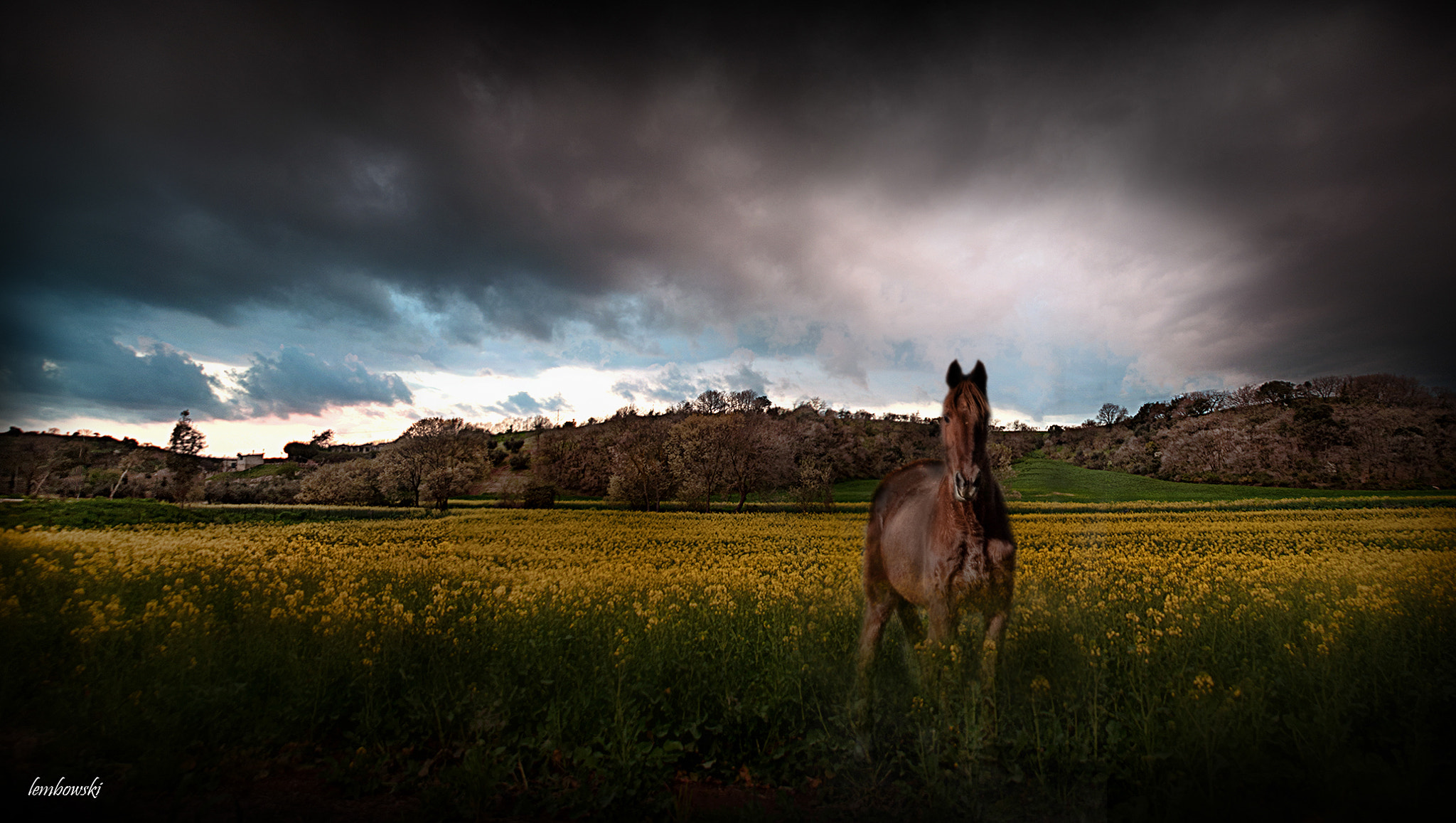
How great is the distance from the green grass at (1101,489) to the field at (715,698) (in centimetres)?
3048

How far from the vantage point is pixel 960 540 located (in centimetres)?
442

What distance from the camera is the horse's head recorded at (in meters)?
3.90

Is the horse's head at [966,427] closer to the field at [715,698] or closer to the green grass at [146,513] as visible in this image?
the field at [715,698]

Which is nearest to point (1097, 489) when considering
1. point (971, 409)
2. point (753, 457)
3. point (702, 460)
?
point (753, 457)

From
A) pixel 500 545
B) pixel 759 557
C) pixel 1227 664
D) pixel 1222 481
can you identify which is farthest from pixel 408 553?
pixel 1222 481

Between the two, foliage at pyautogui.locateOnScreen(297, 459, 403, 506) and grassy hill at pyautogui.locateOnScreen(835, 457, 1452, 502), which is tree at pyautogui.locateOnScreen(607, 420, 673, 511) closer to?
grassy hill at pyautogui.locateOnScreen(835, 457, 1452, 502)

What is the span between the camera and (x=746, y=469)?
40.2 meters

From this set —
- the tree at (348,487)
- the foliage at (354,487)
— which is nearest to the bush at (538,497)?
the foliage at (354,487)

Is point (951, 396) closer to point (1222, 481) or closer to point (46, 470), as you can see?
point (46, 470)

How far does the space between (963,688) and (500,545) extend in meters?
17.7

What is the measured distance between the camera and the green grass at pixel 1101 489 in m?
36.2

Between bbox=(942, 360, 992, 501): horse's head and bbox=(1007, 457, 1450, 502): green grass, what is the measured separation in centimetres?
3554

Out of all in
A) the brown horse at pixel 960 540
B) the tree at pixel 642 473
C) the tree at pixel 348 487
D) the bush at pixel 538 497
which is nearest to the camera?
the brown horse at pixel 960 540

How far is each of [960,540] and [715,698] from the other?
3107 millimetres
